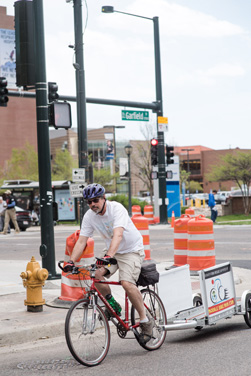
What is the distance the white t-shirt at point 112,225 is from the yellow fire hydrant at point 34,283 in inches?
82.7

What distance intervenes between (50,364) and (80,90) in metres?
12.1

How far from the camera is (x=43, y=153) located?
11.0 metres

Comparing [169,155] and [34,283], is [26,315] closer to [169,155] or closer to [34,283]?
[34,283]

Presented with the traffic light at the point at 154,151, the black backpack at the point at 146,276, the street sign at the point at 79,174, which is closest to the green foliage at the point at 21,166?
the traffic light at the point at 154,151

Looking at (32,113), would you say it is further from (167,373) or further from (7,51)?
(167,373)

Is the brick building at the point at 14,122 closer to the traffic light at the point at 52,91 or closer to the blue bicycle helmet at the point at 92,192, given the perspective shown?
the traffic light at the point at 52,91

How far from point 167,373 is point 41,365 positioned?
1281mm

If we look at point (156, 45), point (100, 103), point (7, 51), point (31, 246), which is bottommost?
point (31, 246)

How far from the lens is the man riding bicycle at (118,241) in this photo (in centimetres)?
584

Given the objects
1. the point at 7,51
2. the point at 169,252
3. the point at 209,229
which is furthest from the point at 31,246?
the point at 7,51

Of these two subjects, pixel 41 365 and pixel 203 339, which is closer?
pixel 41 365

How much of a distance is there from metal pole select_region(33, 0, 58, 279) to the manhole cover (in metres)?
5.04

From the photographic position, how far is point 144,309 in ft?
19.9

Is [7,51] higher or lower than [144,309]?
higher
